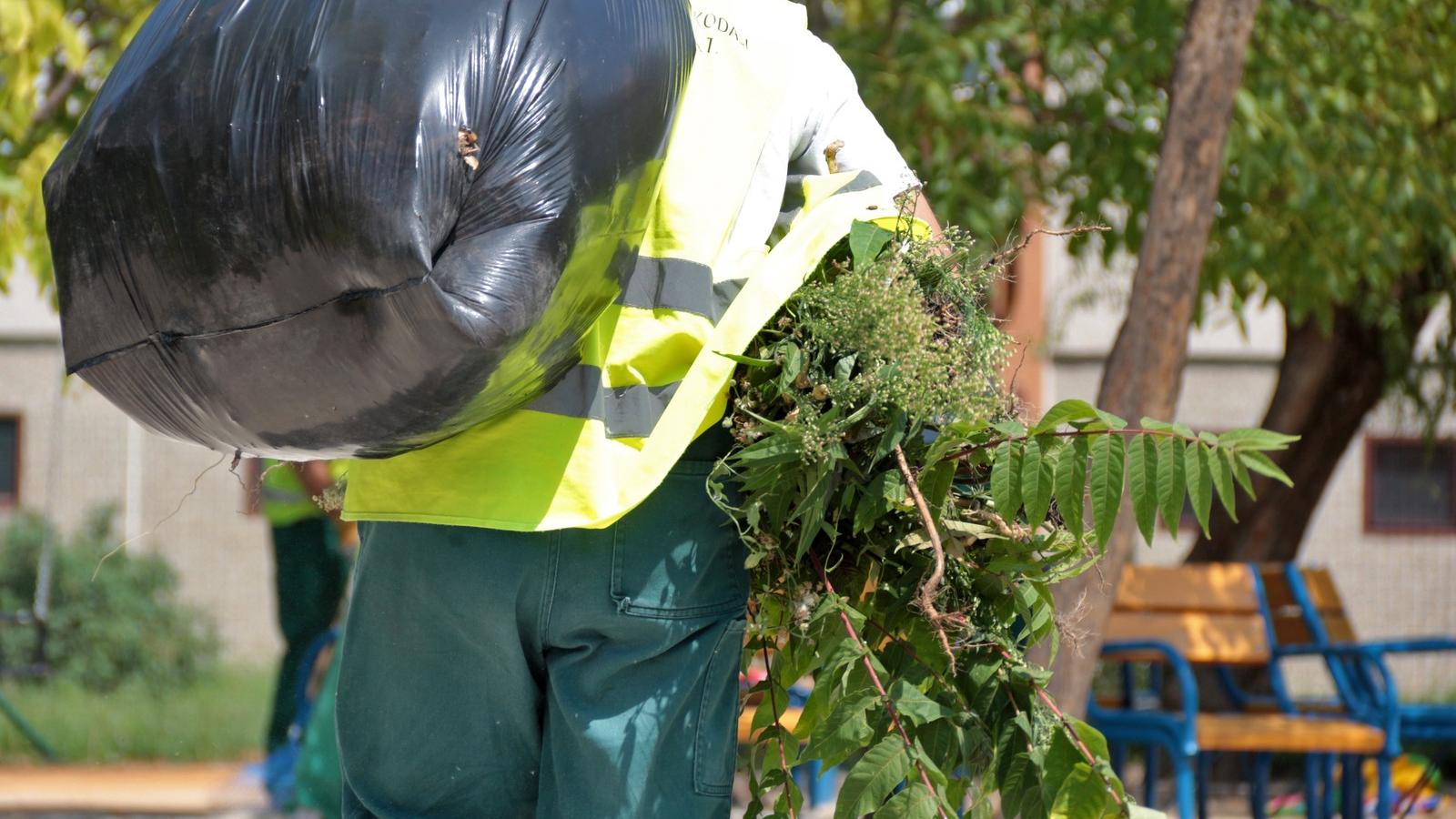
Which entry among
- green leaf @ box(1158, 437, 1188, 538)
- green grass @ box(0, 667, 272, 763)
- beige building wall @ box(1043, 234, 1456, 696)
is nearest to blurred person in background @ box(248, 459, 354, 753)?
green grass @ box(0, 667, 272, 763)

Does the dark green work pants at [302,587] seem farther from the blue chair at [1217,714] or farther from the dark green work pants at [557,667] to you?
the dark green work pants at [557,667]

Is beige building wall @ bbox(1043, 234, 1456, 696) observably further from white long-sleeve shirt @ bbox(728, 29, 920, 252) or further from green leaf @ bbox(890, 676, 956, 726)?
green leaf @ bbox(890, 676, 956, 726)

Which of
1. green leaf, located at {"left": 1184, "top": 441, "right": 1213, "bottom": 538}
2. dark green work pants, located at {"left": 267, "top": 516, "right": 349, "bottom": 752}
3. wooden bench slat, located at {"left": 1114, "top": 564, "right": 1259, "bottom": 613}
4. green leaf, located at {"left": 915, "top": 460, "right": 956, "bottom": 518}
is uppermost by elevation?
green leaf, located at {"left": 1184, "top": 441, "right": 1213, "bottom": 538}

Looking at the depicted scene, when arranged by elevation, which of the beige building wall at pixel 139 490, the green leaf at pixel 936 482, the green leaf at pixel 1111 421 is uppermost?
the green leaf at pixel 1111 421

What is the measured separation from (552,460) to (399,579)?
27cm

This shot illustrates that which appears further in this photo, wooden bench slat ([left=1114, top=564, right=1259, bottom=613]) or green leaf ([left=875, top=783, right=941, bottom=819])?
wooden bench slat ([left=1114, top=564, right=1259, bottom=613])

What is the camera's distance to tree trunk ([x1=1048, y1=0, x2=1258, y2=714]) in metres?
3.38

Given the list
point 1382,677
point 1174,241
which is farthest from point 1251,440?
point 1382,677

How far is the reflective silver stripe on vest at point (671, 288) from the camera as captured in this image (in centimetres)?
171

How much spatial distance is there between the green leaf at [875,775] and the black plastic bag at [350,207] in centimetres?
51

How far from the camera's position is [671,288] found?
1715 millimetres

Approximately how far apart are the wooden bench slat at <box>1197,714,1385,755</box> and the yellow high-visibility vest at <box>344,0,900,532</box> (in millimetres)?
2952

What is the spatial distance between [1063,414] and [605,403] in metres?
0.47

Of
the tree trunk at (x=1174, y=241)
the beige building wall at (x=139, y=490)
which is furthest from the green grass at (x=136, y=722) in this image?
the tree trunk at (x=1174, y=241)
